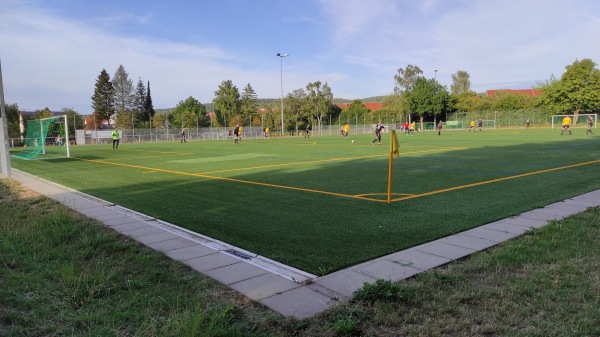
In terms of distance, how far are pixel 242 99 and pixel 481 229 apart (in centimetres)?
9181

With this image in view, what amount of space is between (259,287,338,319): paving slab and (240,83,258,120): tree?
89.5 m

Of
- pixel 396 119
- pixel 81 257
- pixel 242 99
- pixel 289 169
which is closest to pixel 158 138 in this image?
pixel 242 99

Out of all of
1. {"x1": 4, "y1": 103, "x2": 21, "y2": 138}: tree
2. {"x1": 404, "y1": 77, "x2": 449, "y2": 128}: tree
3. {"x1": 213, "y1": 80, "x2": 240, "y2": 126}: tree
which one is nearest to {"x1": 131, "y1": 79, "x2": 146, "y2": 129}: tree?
{"x1": 213, "y1": 80, "x2": 240, "y2": 126}: tree

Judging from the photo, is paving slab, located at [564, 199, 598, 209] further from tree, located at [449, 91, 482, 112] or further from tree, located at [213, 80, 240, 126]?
tree, located at [213, 80, 240, 126]

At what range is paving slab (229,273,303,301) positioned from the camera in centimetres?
426

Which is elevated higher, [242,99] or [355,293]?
[242,99]

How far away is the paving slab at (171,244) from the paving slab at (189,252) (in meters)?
0.12

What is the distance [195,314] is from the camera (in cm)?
357

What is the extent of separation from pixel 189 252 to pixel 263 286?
166 cm

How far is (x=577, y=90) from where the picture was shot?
2552 inches

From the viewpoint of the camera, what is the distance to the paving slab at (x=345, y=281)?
4297mm

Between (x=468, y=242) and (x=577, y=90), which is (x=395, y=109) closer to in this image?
(x=577, y=90)

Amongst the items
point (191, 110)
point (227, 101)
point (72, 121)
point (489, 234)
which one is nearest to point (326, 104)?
point (227, 101)

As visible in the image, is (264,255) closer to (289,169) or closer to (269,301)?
(269,301)
